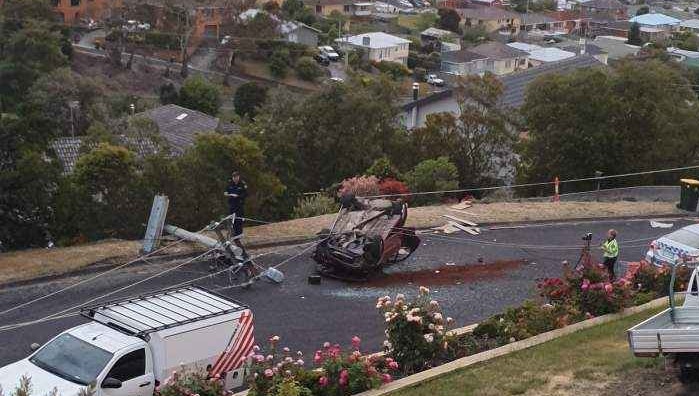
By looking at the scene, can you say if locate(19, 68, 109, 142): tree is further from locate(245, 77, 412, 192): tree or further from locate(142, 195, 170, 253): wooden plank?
locate(142, 195, 170, 253): wooden plank

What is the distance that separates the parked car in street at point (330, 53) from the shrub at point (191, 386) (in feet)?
239

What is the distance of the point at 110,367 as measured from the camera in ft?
38.9

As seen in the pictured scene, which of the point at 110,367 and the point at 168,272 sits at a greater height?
the point at 110,367

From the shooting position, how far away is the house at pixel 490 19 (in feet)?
370

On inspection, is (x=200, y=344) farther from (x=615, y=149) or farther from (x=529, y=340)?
(x=615, y=149)

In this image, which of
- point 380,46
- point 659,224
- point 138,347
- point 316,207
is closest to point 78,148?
point 316,207

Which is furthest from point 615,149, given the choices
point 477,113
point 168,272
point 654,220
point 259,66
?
point 259,66

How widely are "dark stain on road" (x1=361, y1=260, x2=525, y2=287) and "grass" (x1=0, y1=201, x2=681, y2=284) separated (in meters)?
2.43

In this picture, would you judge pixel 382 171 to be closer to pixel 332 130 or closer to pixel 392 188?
pixel 392 188

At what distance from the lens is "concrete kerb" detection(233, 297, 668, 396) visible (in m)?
12.0

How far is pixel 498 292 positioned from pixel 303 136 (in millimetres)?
14980

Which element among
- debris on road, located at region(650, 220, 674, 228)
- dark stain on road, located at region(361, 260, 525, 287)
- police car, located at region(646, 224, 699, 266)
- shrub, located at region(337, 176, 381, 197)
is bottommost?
debris on road, located at region(650, 220, 674, 228)

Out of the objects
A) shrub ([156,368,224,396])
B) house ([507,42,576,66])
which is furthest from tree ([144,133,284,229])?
house ([507,42,576,66])

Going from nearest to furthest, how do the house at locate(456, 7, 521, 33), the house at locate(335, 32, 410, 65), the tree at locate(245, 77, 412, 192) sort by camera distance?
the tree at locate(245, 77, 412, 192) → the house at locate(335, 32, 410, 65) → the house at locate(456, 7, 521, 33)
